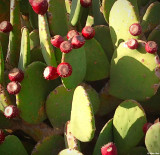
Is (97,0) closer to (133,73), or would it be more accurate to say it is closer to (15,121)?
(133,73)

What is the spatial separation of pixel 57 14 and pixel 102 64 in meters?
0.27

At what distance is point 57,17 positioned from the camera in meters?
1.39

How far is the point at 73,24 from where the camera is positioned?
1509mm

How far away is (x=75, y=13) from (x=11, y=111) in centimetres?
52

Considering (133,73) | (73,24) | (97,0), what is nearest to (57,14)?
(73,24)

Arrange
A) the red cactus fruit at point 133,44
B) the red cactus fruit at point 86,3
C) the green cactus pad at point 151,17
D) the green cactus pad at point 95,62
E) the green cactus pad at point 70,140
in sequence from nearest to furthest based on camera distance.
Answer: the green cactus pad at point 70,140, the red cactus fruit at point 133,44, the green cactus pad at point 95,62, the red cactus fruit at point 86,3, the green cactus pad at point 151,17

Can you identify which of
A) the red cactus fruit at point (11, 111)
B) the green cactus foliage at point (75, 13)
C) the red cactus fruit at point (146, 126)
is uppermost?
the green cactus foliage at point (75, 13)

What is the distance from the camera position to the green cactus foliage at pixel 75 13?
1455 mm

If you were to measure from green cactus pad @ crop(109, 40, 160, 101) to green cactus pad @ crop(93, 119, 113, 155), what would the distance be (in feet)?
0.57

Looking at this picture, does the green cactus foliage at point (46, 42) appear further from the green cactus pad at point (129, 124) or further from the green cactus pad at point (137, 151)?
the green cactus pad at point (137, 151)

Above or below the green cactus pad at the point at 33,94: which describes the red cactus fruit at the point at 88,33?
above

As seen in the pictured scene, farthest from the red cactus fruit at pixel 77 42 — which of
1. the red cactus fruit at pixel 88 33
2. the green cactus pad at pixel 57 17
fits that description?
the green cactus pad at pixel 57 17

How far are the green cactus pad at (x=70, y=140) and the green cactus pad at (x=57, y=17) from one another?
0.41 meters

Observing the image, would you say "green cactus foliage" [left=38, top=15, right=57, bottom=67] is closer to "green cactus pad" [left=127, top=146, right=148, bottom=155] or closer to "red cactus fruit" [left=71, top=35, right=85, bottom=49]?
"red cactus fruit" [left=71, top=35, right=85, bottom=49]
